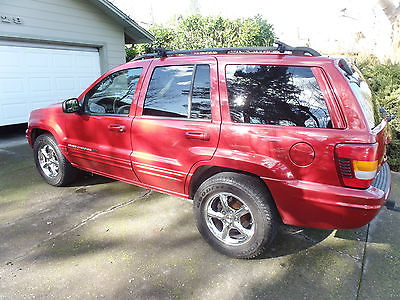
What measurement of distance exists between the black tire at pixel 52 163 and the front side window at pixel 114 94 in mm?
888

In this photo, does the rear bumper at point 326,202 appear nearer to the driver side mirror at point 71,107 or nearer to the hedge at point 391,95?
the driver side mirror at point 71,107

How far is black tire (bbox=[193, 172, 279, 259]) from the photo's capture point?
7.48 feet

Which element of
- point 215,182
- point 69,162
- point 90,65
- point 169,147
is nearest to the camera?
point 215,182

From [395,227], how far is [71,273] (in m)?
3.32

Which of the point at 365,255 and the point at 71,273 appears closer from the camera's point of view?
the point at 71,273

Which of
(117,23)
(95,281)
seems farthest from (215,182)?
(117,23)

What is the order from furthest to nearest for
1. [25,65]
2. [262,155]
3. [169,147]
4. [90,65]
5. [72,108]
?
[90,65] < [25,65] < [72,108] < [169,147] < [262,155]

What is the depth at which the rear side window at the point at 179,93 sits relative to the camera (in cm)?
255

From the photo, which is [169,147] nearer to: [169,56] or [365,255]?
[169,56]

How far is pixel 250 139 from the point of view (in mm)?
2260

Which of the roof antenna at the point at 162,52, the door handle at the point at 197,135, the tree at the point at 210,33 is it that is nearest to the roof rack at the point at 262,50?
the roof antenna at the point at 162,52

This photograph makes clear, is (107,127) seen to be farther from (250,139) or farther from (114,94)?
(250,139)

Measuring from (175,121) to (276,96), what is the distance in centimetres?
97

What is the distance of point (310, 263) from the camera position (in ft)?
8.05
